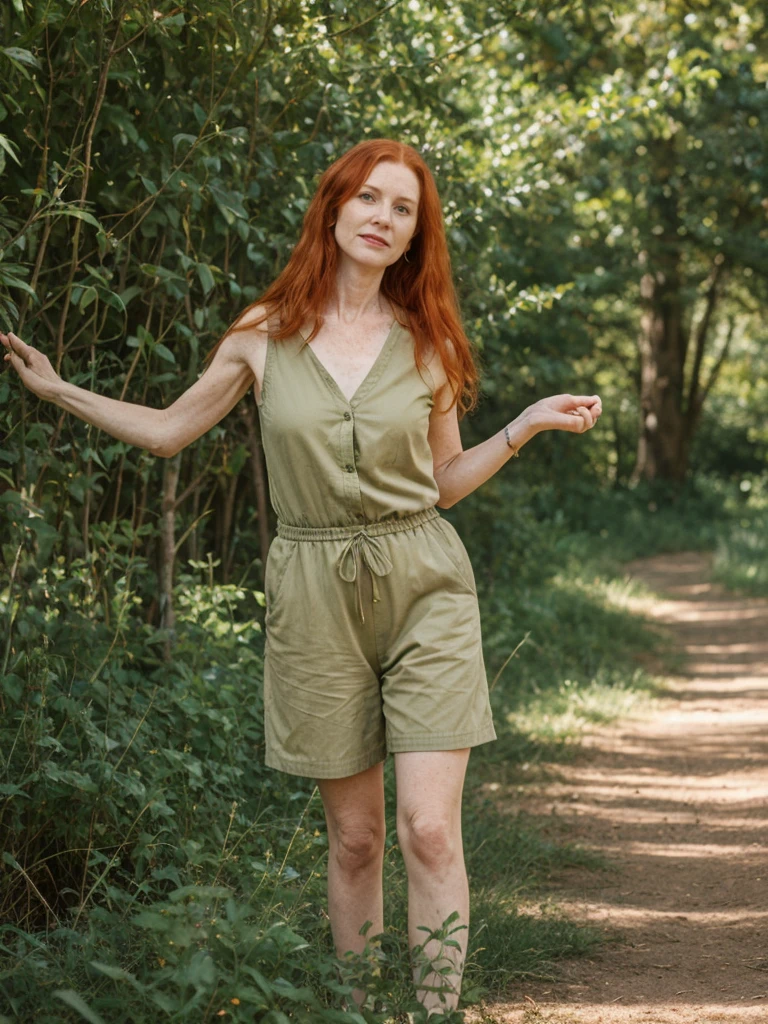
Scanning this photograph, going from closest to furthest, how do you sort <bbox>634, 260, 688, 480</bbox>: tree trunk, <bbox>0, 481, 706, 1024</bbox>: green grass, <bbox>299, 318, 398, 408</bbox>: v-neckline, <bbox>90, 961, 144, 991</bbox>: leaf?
<bbox>90, 961, 144, 991</bbox>: leaf, <bbox>0, 481, 706, 1024</bbox>: green grass, <bbox>299, 318, 398, 408</bbox>: v-neckline, <bbox>634, 260, 688, 480</bbox>: tree trunk

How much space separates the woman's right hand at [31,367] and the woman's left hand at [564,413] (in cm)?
116

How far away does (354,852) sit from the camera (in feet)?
10.2

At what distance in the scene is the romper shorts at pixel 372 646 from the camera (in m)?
2.96

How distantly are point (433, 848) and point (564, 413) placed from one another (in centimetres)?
105

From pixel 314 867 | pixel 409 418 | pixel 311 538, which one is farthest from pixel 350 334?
pixel 314 867

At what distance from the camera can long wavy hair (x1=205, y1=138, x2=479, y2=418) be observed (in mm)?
3094

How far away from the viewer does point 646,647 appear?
9.55m

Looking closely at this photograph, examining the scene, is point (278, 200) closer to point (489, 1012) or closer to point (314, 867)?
point (314, 867)

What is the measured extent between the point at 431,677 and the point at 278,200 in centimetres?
259

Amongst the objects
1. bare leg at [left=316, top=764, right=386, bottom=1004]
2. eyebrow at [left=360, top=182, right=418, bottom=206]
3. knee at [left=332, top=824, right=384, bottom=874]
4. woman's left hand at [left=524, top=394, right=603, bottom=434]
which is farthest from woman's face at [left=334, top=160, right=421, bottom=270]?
knee at [left=332, top=824, right=384, bottom=874]

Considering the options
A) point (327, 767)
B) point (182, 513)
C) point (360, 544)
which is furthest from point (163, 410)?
point (182, 513)

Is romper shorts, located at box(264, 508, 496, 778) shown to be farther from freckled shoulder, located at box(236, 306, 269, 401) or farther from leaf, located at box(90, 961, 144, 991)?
leaf, located at box(90, 961, 144, 991)

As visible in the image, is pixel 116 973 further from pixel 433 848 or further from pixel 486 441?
pixel 486 441

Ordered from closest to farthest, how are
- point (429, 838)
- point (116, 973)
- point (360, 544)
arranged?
point (116, 973), point (429, 838), point (360, 544)
